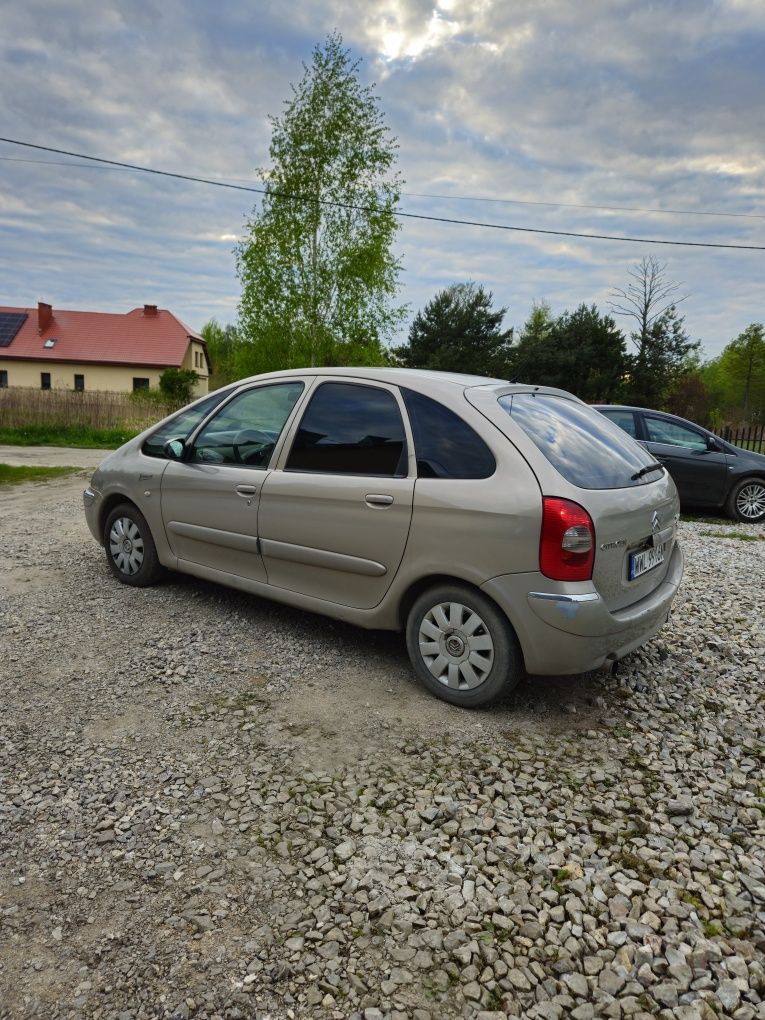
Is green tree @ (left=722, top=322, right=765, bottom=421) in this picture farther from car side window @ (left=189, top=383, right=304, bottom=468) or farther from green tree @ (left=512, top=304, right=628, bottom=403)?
car side window @ (left=189, top=383, right=304, bottom=468)

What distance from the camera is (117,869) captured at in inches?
90.7

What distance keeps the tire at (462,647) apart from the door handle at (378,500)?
52 cm

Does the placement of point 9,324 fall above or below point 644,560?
above

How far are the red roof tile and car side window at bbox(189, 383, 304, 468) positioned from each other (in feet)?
135

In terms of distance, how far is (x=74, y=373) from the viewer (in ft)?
143

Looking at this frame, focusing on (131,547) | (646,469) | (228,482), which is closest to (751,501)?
(646,469)

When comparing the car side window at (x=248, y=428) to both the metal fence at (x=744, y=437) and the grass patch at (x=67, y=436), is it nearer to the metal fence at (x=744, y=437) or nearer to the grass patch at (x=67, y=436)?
the grass patch at (x=67, y=436)

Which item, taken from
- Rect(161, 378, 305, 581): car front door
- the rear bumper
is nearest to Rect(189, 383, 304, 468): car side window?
Rect(161, 378, 305, 581): car front door

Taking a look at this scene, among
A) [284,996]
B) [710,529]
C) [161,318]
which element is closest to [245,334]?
[710,529]

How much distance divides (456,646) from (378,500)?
874mm

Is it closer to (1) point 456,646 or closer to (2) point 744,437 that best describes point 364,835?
(1) point 456,646

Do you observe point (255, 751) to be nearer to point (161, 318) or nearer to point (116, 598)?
point (116, 598)

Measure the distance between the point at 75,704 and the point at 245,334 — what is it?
2158 cm

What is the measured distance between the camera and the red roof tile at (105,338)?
142 ft
